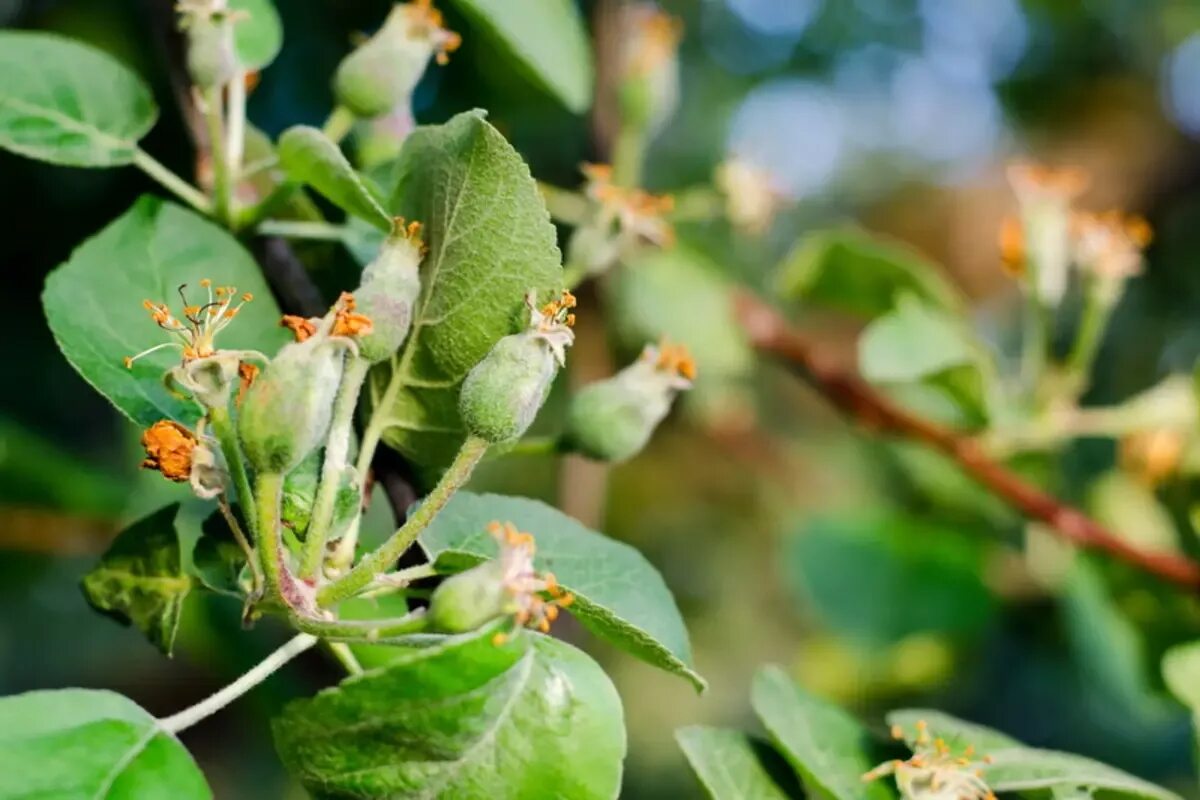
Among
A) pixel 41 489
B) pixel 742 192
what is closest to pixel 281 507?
pixel 742 192

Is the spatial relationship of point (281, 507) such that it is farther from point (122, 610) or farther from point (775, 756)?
point (775, 756)

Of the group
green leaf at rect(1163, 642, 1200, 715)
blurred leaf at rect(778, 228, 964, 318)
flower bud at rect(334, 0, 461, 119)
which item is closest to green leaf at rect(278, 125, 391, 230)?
flower bud at rect(334, 0, 461, 119)

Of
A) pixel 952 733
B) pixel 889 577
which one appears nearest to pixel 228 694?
pixel 952 733

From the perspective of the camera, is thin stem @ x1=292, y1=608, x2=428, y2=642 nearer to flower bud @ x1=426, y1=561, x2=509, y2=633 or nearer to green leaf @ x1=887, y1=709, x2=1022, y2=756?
flower bud @ x1=426, y1=561, x2=509, y2=633

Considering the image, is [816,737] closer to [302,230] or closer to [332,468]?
[332,468]

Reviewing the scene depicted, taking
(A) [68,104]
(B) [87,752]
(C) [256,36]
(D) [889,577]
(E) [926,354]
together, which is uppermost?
(E) [926,354]
